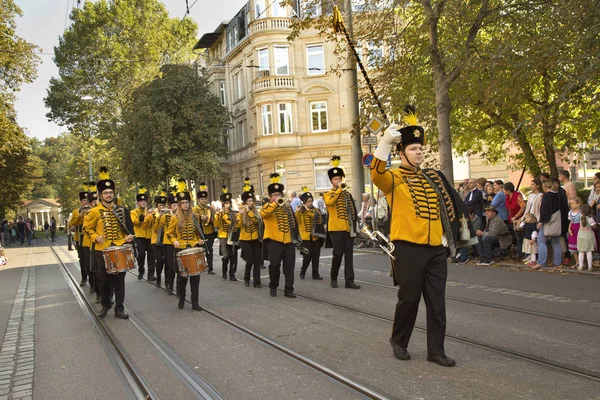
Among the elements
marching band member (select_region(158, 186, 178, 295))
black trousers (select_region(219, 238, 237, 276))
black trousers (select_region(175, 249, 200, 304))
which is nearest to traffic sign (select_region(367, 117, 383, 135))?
black trousers (select_region(219, 238, 237, 276))

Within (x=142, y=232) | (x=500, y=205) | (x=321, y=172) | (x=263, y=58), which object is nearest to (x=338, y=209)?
(x=500, y=205)

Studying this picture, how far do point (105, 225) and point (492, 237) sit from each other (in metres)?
9.17

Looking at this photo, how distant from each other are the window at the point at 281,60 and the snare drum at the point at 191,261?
32.7 meters

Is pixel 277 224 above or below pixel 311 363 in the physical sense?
above

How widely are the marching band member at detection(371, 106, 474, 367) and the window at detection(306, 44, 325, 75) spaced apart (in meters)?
36.0

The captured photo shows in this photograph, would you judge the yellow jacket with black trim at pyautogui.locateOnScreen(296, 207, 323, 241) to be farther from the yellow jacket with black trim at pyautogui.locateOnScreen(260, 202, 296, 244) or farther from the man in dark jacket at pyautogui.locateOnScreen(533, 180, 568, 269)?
the man in dark jacket at pyautogui.locateOnScreen(533, 180, 568, 269)

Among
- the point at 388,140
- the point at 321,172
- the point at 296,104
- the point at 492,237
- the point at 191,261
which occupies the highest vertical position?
the point at 296,104

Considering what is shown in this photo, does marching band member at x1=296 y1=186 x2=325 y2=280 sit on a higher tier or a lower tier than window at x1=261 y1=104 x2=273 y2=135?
lower

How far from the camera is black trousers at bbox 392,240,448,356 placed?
20.6 feet

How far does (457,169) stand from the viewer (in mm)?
40531

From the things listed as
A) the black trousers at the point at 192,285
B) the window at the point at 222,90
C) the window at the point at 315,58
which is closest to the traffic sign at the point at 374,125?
the black trousers at the point at 192,285

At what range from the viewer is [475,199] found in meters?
16.5

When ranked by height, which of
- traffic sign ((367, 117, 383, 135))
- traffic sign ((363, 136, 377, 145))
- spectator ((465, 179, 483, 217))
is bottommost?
spectator ((465, 179, 483, 217))

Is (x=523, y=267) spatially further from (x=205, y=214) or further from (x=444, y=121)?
(x=205, y=214)
